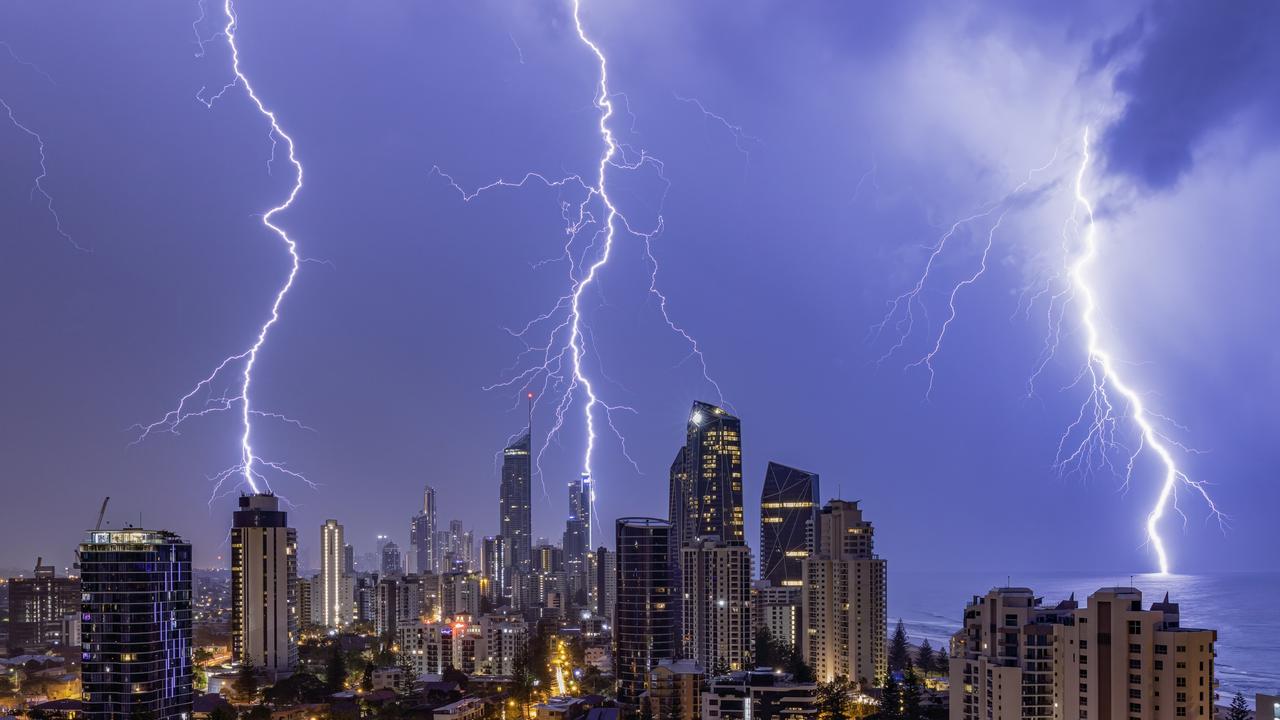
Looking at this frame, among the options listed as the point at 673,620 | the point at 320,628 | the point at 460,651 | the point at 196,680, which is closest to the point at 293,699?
the point at 196,680

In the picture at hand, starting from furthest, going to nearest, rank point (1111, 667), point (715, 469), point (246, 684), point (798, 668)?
point (715, 469) → point (798, 668) → point (246, 684) → point (1111, 667)

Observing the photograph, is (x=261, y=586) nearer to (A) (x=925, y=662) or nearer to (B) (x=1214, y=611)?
(A) (x=925, y=662)

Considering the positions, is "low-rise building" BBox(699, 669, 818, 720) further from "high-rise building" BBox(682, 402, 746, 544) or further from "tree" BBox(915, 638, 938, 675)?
"high-rise building" BBox(682, 402, 746, 544)

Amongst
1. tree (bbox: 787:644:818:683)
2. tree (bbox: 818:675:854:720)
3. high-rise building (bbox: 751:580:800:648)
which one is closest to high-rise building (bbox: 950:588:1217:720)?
tree (bbox: 818:675:854:720)

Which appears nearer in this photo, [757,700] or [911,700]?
[757,700]

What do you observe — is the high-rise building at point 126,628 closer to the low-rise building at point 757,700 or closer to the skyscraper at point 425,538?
the low-rise building at point 757,700

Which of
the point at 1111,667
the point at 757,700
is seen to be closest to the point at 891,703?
the point at 757,700

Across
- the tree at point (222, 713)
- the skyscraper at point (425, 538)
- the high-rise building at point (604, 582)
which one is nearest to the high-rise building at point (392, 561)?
the skyscraper at point (425, 538)
